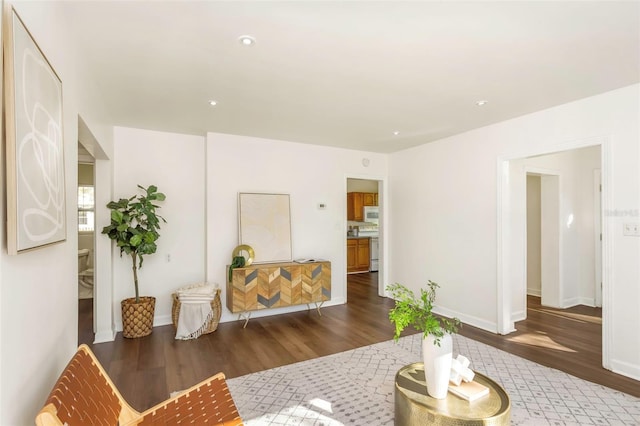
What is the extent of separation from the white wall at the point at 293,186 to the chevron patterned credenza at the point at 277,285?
0.44 meters

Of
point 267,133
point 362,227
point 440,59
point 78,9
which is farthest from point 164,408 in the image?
point 362,227

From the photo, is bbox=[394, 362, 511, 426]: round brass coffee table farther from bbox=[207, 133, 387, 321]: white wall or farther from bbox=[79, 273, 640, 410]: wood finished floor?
bbox=[207, 133, 387, 321]: white wall

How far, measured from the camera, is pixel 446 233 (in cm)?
470

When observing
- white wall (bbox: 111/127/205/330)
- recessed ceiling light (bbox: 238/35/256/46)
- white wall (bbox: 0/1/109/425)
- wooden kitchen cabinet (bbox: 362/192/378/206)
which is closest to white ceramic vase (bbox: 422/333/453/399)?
white wall (bbox: 0/1/109/425)

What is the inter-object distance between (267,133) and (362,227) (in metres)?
4.95

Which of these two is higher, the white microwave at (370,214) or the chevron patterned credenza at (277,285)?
the white microwave at (370,214)

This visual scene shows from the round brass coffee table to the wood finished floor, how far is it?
1.54 m

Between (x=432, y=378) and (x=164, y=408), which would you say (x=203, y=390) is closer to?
(x=164, y=408)

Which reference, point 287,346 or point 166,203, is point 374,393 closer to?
point 287,346

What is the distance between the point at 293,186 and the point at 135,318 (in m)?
2.67

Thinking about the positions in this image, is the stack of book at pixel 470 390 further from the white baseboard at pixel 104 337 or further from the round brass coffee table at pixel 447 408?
the white baseboard at pixel 104 337

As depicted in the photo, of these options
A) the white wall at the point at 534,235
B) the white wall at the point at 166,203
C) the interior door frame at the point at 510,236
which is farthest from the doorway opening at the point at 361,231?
the white wall at the point at 166,203

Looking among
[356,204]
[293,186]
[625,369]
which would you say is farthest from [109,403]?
[356,204]

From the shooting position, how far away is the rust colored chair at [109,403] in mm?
1261
